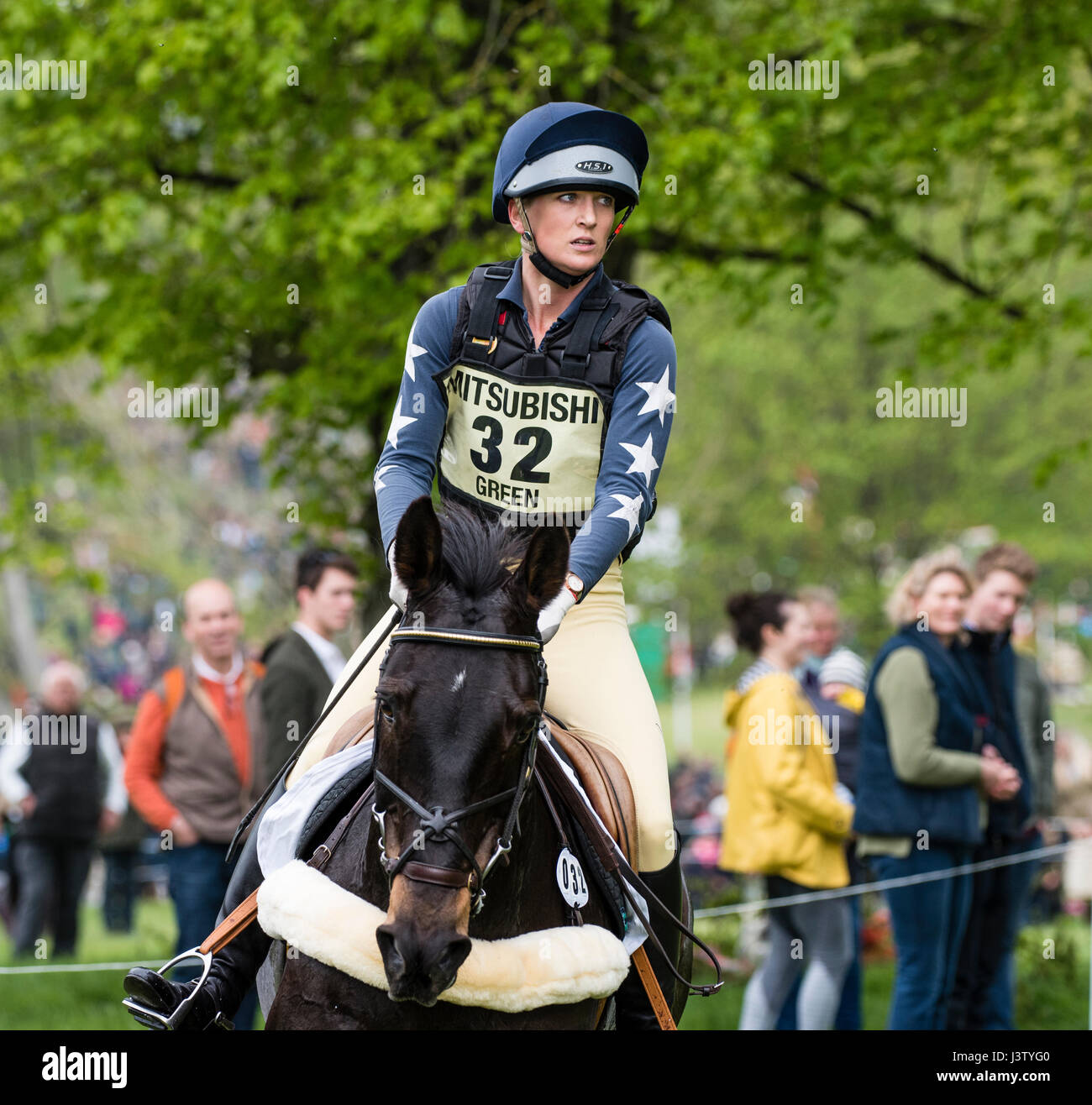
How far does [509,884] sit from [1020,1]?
29.2ft

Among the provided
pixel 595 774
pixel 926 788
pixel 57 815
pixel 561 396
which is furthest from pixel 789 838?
pixel 57 815

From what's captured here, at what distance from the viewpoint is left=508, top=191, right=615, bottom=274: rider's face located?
4.32 m

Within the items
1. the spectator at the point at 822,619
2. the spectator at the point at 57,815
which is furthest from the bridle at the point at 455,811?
the spectator at the point at 57,815

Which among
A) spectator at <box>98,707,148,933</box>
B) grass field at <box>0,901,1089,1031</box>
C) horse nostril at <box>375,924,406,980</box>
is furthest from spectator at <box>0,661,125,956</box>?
horse nostril at <box>375,924,406,980</box>

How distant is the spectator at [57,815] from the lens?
10680mm

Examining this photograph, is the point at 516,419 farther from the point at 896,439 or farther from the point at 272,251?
the point at 896,439

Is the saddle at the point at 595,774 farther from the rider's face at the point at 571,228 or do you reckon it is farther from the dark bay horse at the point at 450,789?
the rider's face at the point at 571,228

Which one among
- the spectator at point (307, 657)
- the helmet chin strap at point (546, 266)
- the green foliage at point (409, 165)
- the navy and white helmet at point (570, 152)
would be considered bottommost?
the spectator at point (307, 657)

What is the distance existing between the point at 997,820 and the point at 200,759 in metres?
4.44

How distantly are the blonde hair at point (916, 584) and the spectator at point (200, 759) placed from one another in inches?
139

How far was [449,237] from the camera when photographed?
31.9ft
